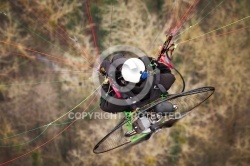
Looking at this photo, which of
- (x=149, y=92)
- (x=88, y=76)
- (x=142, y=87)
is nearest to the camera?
(x=142, y=87)

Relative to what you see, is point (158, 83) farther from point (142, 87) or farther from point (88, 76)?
point (88, 76)

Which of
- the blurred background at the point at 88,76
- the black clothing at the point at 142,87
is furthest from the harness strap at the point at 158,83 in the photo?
the blurred background at the point at 88,76

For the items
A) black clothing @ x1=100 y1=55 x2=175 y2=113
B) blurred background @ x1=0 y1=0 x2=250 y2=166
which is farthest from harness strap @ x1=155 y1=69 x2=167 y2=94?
blurred background @ x1=0 y1=0 x2=250 y2=166

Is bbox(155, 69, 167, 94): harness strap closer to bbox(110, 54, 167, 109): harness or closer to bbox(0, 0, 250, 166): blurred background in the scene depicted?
bbox(110, 54, 167, 109): harness

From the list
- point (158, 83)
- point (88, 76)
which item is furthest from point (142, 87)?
point (88, 76)

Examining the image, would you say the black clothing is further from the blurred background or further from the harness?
the blurred background

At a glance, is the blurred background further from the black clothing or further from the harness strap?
the harness strap

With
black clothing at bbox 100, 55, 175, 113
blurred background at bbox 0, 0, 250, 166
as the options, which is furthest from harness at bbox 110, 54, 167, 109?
blurred background at bbox 0, 0, 250, 166

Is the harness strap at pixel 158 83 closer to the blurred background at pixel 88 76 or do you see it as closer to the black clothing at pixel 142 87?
the black clothing at pixel 142 87

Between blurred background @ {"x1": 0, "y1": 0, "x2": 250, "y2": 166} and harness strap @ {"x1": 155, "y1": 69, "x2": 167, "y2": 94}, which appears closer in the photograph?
harness strap @ {"x1": 155, "y1": 69, "x2": 167, "y2": 94}
